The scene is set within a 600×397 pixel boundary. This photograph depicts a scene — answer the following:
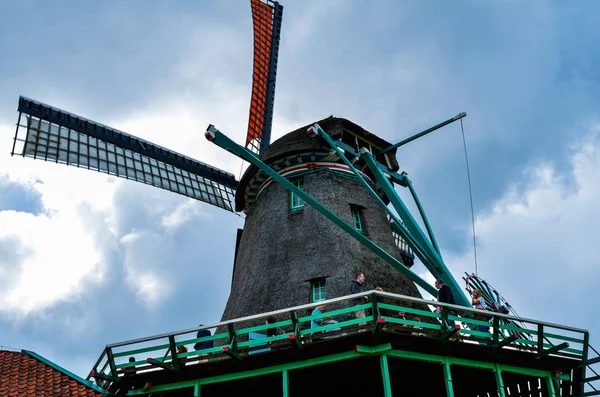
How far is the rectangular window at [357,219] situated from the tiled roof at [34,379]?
7.70 meters

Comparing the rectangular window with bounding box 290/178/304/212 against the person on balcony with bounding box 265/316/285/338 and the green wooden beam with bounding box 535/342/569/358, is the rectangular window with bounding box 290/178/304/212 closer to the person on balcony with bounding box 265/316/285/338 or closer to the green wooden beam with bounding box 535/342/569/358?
the person on balcony with bounding box 265/316/285/338

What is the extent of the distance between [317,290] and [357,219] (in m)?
3.21

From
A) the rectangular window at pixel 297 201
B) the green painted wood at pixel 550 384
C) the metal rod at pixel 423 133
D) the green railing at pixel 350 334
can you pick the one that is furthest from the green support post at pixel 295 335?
the metal rod at pixel 423 133

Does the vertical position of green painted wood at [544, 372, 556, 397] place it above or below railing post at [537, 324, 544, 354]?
below

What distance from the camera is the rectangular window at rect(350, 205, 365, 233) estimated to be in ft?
51.1

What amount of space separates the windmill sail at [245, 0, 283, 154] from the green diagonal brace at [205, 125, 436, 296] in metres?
6.63

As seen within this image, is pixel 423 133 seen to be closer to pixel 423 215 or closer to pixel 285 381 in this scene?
pixel 423 215

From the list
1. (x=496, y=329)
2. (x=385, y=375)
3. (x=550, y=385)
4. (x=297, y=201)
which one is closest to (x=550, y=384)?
(x=550, y=385)

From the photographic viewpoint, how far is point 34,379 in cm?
1166

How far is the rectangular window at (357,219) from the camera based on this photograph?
51.1 ft

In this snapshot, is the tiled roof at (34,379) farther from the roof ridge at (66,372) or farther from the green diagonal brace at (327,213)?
the green diagonal brace at (327,213)

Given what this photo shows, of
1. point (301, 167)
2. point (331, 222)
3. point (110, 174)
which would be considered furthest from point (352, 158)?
point (110, 174)

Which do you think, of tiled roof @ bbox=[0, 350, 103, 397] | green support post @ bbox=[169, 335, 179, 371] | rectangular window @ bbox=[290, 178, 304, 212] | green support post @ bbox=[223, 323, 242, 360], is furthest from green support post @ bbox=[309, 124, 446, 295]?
tiled roof @ bbox=[0, 350, 103, 397]

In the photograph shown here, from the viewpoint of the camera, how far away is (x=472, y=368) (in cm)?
1078
